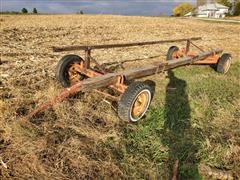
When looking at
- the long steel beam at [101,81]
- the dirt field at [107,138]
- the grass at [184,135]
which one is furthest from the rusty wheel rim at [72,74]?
the grass at [184,135]

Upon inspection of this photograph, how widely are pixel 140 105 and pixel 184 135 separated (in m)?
0.96

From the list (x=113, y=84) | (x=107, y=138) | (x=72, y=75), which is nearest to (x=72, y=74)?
(x=72, y=75)

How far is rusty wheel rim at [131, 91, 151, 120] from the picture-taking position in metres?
4.59

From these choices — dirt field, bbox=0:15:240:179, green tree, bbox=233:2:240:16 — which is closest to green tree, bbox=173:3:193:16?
green tree, bbox=233:2:240:16

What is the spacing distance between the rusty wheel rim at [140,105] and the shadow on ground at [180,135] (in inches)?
17.5

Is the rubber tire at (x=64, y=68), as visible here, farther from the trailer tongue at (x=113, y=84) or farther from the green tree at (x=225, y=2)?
the green tree at (x=225, y=2)

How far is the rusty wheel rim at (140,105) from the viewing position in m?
4.59

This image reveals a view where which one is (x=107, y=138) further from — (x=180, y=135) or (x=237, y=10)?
(x=237, y=10)

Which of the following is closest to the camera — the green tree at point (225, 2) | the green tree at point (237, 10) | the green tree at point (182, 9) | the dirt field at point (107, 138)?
the dirt field at point (107, 138)

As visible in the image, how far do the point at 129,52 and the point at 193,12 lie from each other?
92648 mm

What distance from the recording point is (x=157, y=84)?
6488 mm

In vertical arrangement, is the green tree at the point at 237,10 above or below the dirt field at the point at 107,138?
above

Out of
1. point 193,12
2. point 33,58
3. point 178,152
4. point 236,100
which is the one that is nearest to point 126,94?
point 178,152

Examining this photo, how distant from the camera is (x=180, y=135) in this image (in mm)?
4289
